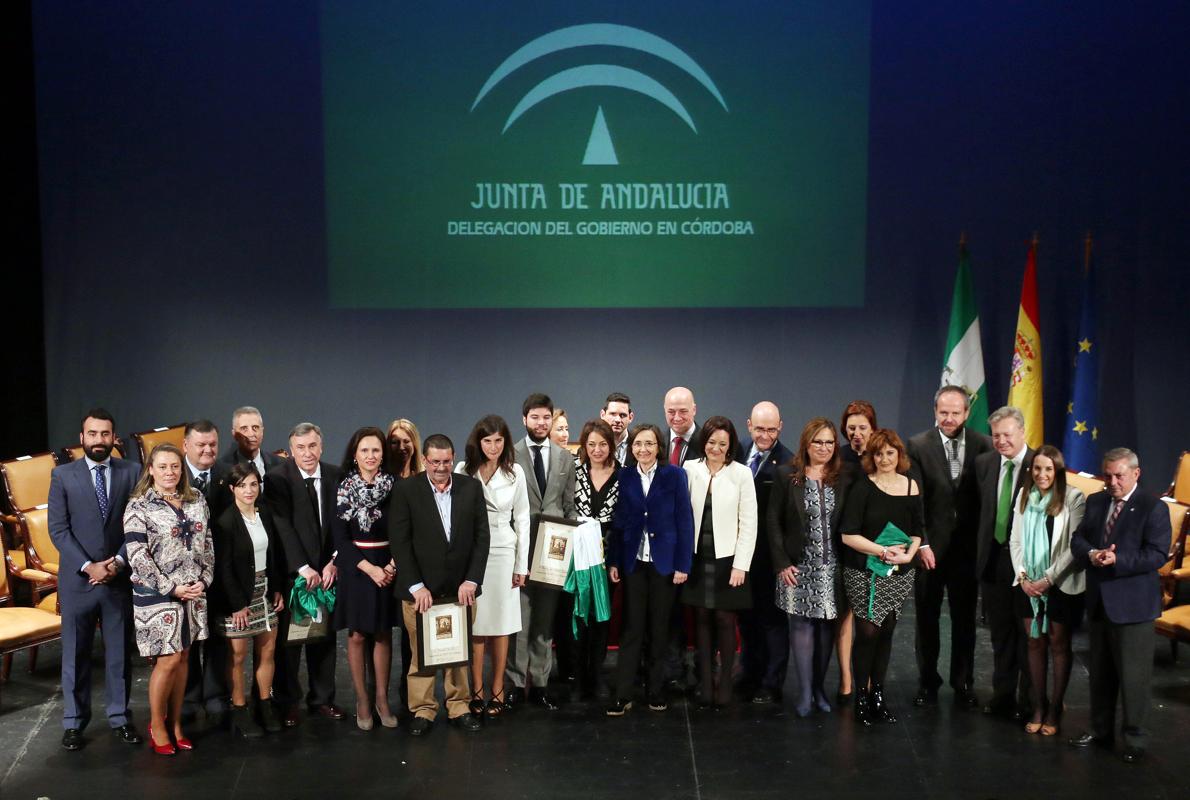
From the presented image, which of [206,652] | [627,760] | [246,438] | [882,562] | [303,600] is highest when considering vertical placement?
[246,438]

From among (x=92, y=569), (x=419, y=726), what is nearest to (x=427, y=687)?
(x=419, y=726)

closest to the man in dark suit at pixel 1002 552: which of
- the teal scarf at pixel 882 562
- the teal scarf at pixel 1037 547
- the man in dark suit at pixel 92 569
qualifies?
the teal scarf at pixel 1037 547

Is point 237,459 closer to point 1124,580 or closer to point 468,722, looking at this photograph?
point 468,722

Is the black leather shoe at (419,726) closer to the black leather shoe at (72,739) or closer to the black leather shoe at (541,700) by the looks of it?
the black leather shoe at (541,700)

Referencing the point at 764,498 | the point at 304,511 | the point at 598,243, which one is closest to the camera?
the point at 304,511

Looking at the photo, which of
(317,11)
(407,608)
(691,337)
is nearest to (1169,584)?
(691,337)

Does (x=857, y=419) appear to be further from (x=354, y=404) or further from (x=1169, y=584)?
(x=354, y=404)

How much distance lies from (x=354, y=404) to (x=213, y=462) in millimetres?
2796

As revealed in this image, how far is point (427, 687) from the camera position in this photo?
5.04m

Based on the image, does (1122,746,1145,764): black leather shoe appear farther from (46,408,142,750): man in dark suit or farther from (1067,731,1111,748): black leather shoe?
(46,408,142,750): man in dark suit

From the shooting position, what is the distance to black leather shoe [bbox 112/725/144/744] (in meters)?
4.93

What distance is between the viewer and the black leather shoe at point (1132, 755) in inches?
185

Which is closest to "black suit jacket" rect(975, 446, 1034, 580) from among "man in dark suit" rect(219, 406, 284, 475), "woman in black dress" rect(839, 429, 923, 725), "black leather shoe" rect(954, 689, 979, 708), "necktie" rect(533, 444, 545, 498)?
"woman in black dress" rect(839, 429, 923, 725)

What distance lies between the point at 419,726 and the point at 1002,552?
2.66 m
